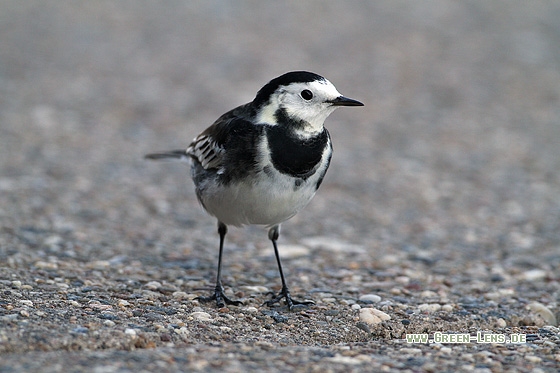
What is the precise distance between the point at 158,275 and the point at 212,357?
206cm

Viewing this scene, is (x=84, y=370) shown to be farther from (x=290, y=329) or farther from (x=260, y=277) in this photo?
(x=260, y=277)

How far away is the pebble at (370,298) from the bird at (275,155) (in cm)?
40

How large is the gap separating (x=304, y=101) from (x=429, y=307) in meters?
1.79

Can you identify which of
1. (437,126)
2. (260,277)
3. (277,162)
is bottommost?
(260,277)

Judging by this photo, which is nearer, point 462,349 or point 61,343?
point 61,343

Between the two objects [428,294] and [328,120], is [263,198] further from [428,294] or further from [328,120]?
[328,120]

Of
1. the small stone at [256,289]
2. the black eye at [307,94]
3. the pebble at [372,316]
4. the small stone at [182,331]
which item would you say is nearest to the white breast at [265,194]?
the black eye at [307,94]

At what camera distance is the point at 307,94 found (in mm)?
5352

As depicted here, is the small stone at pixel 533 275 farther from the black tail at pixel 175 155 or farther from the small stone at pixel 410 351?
the black tail at pixel 175 155

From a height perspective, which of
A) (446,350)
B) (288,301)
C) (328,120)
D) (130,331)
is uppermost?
(328,120)

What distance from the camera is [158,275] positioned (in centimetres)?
612

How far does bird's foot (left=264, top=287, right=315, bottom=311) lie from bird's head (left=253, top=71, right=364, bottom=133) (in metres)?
1.24

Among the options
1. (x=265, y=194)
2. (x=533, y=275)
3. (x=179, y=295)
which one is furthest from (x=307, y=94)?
(x=533, y=275)

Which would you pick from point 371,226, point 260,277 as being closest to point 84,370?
point 260,277
